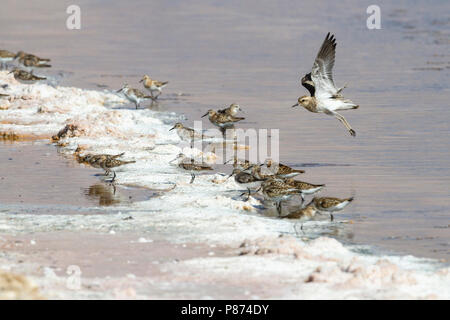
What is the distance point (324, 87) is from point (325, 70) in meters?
0.56

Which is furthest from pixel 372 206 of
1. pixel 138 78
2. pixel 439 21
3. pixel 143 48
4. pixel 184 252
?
pixel 439 21

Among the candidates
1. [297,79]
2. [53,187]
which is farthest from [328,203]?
[297,79]

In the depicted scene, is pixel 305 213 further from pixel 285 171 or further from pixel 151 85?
pixel 151 85

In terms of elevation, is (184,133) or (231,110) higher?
(231,110)

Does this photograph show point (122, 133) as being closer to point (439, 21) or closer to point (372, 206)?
point (372, 206)

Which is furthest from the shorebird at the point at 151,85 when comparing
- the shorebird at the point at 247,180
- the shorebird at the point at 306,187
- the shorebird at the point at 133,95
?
the shorebird at the point at 306,187

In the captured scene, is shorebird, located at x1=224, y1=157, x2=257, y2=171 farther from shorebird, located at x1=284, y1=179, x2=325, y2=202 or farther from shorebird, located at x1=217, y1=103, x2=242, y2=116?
shorebird, located at x1=217, y1=103, x2=242, y2=116

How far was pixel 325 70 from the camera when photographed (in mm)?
15445

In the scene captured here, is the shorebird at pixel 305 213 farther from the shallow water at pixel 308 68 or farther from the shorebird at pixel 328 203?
the shallow water at pixel 308 68

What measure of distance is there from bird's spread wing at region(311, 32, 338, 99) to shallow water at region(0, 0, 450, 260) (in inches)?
46.0

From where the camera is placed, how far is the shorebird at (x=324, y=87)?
1525cm

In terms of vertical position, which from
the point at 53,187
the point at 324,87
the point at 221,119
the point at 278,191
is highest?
the point at 324,87

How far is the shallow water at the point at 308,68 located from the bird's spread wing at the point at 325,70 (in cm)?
117

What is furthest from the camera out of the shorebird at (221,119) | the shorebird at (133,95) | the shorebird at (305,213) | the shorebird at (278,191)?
the shorebird at (133,95)
